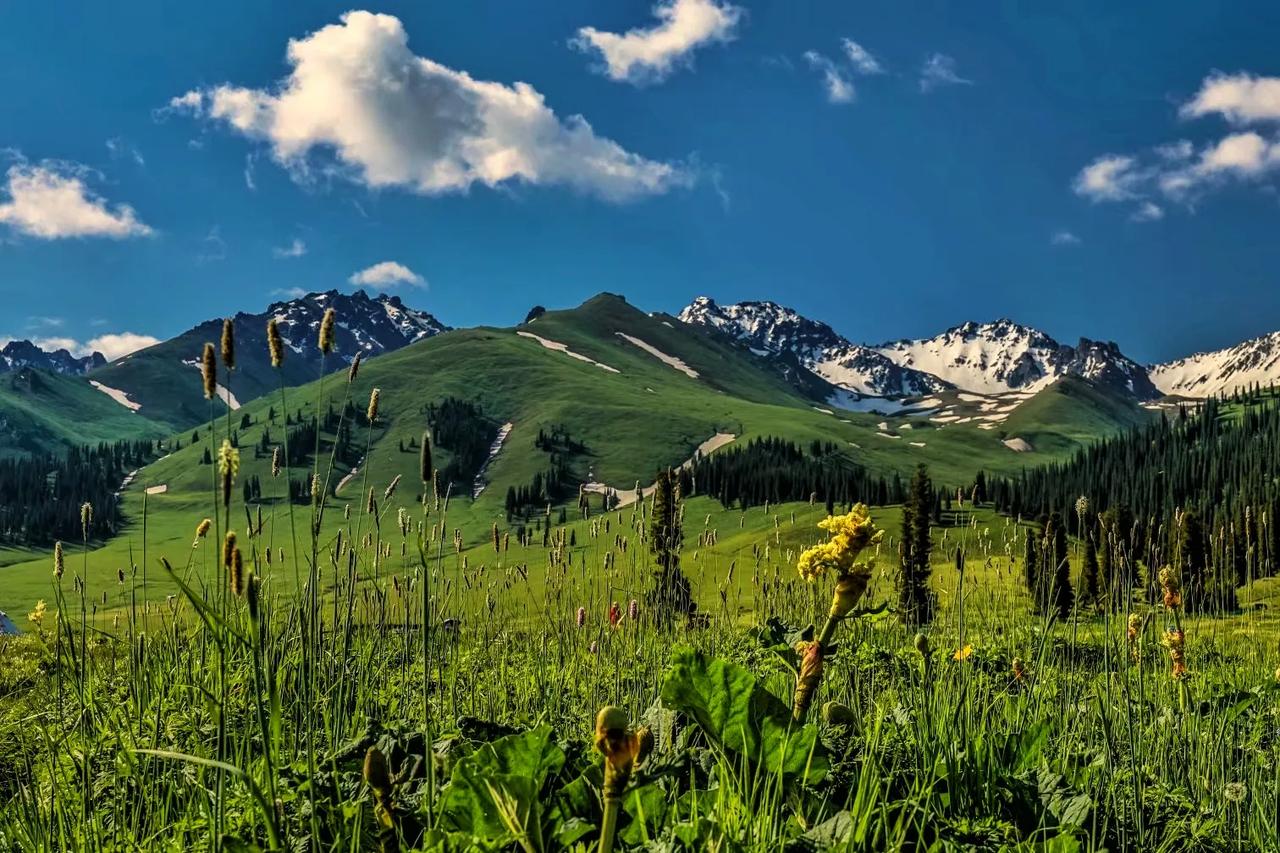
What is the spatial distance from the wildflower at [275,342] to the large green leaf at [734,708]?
1.89m

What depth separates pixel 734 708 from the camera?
9.04 ft

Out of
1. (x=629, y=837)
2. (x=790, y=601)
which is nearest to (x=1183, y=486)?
(x=790, y=601)

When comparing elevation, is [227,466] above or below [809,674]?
above

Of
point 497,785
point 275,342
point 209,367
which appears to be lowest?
point 497,785

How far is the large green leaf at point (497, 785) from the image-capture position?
7.56ft

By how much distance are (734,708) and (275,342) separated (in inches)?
85.9

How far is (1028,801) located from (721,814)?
1585 mm

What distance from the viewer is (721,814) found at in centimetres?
229

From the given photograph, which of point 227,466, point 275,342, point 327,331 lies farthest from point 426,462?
point 327,331

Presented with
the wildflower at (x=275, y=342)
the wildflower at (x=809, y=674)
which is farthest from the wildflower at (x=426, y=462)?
the wildflower at (x=809, y=674)

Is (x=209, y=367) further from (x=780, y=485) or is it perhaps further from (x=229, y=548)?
(x=780, y=485)

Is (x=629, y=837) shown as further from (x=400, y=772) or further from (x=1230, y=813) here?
(x=1230, y=813)

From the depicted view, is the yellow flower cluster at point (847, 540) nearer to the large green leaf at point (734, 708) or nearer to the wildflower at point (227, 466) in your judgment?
the large green leaf at point (734, 708)

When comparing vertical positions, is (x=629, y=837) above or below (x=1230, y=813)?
above
